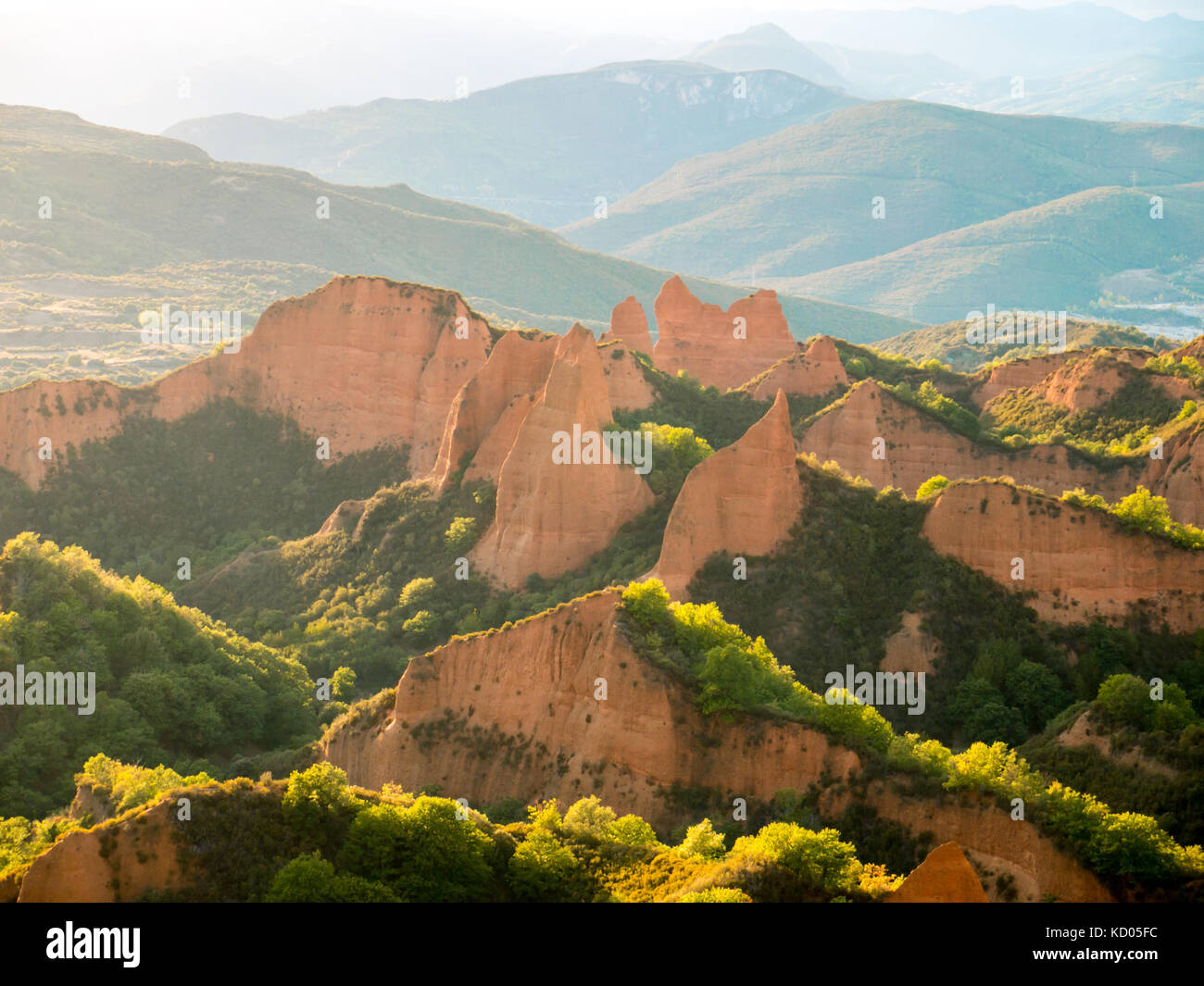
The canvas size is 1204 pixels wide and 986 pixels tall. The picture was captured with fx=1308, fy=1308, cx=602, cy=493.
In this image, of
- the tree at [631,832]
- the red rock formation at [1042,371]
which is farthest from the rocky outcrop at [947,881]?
the red rock formation at [1042,371]

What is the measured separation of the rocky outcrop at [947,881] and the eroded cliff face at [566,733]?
9846 mm

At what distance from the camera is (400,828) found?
96.5 ft

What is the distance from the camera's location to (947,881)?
24938 millimetres

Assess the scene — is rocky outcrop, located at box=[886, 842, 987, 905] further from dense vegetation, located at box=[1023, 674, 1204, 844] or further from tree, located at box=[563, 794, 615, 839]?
dense vegetation, located at box=[1023, 674, 1204, 844]

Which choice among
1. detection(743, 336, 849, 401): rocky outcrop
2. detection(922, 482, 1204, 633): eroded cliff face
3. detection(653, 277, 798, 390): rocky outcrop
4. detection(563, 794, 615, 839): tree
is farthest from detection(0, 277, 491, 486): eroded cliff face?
detection(563, 794, 615, 839): tree

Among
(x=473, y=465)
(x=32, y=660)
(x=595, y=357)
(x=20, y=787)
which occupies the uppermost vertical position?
(x=595, y=357)

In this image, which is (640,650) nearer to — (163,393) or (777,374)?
(777,374)

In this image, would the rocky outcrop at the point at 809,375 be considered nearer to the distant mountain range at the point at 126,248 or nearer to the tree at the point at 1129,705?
the tree at the point at 1129,705

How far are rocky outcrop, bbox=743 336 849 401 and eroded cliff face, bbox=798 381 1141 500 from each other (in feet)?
28.2

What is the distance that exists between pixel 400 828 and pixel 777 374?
5657cm

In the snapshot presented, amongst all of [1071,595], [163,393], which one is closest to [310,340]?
[163,393]

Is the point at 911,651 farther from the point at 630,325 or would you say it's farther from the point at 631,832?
the point at 630,325

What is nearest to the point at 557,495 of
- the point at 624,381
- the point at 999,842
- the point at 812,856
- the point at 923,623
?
the point at 923,623

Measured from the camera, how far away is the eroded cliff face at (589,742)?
34.6 meters
